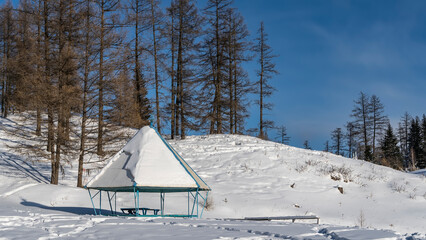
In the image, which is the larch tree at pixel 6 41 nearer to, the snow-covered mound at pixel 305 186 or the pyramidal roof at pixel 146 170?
the snow-covered mound at pixel 305 186

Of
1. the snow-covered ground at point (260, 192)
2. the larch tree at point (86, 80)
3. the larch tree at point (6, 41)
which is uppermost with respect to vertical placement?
the larch tree at point (6, 41)

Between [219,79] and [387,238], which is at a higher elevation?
[219,79]

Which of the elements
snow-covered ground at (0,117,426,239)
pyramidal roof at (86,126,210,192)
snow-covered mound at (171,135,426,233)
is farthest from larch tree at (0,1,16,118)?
pyramidal roof at (86,126,210,192)

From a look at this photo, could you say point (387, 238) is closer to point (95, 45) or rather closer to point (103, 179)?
point (103, 179)

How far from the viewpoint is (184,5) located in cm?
2789

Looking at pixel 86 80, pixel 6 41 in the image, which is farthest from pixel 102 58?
pixel 6 41

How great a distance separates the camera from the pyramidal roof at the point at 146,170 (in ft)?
40.1

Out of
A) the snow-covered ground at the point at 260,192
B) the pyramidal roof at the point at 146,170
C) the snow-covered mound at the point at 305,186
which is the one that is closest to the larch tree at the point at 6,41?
the snow-covered ground at the point at 260,192

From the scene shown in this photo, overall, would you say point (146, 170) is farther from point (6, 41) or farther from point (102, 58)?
point (6, 41)

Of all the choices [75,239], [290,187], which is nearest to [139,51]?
[290,187]

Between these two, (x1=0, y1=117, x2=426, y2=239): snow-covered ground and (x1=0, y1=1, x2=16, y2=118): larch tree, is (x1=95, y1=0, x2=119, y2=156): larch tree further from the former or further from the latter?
(x1=0, y1=1, x2=16, y2=118): larch tree

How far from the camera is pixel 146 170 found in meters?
12.4

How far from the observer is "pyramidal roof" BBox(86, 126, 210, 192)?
12234 mm

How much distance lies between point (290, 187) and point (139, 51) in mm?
13132
